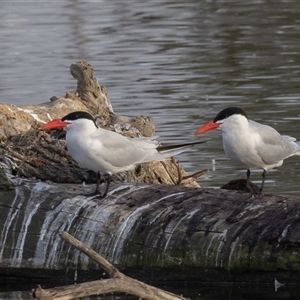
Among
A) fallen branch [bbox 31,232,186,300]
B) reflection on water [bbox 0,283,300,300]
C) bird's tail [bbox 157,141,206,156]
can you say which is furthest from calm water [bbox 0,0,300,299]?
fallen branch [bbox 31,232,186,300]

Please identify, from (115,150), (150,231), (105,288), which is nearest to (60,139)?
(115,150)

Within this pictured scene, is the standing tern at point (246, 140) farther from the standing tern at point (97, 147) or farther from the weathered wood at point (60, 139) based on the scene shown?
the weathered wood at point (60, 139)

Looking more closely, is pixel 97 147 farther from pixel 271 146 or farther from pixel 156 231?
pixel 271 146

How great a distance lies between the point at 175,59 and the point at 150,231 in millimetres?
10183

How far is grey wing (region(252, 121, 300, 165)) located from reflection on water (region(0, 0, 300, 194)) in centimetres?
215

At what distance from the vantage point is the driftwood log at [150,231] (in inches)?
259

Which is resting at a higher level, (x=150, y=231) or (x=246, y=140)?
(x=246, y=140)

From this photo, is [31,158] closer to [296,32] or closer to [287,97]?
[287,97]

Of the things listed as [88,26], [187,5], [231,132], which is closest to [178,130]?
[231,132]

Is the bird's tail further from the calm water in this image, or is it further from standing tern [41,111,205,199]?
the calm water

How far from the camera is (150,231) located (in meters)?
6.88

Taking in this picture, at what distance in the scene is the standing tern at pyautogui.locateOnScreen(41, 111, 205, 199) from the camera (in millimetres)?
7352

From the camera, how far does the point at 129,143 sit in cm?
762

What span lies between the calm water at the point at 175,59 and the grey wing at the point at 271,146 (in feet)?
7.16
